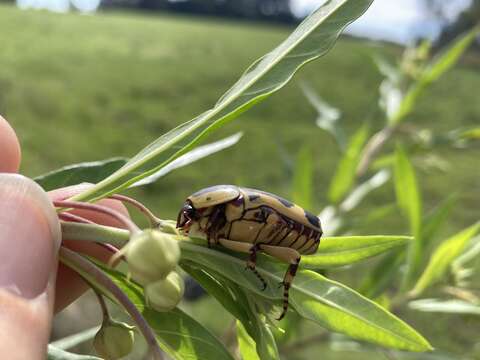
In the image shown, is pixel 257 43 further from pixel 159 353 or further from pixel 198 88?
pixel 159 353


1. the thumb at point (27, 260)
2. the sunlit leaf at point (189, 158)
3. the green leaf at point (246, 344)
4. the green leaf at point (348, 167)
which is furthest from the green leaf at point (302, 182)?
the thumb at point (27, 260)

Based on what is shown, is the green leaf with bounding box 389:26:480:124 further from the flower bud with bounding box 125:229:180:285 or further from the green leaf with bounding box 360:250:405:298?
the flower bud with bounding box 125:229:180:285

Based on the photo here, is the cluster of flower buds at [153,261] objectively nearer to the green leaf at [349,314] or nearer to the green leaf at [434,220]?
the green leaf at [349,314]

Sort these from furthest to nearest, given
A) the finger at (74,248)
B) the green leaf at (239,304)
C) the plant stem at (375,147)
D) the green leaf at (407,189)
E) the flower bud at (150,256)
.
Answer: the plant stem at (375,147), the green leaf at (407,189), the finger at (74,248), the green leaf at (239,304), the flower bud at (150,256)

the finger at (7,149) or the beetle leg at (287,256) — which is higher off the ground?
the beetle leg at (287,256)

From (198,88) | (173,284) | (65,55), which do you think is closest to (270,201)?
(173,284)

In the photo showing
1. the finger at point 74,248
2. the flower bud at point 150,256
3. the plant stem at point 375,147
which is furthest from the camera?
the plant stem at point 375,147

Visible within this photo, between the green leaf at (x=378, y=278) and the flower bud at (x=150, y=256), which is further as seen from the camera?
the green leaf at (x=378, y=278)

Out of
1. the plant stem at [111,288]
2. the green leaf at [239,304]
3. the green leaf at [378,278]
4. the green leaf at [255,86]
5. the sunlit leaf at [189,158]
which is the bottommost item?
the green leaf at [378,278]
